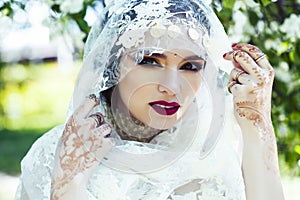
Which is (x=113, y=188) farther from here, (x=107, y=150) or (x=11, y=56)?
(x=11, y=56)

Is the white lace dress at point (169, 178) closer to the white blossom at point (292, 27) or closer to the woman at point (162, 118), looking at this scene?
the woman at point (162, 118)

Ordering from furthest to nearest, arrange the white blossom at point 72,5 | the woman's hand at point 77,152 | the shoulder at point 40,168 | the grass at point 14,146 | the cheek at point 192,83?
the grass at point 14,146
the white blossom at point 72,5
the shoulder at point 40,168
the cheek at point 192,83
the woman's hand at point 77,152

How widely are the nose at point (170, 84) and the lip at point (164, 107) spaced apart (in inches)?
1.1

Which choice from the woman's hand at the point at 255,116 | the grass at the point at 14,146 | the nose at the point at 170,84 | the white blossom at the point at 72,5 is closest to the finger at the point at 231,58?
the woman's hand at the point at 255,116

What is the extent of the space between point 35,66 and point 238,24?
8.66 metres

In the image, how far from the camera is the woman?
176 cm

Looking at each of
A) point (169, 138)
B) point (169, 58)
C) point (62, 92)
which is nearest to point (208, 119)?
point (169, 138)

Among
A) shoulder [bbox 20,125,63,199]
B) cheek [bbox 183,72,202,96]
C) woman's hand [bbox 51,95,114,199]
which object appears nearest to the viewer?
woman's hand [bbox 51,95,114,199]

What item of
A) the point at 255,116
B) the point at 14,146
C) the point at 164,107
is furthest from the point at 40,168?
the point at 14,146

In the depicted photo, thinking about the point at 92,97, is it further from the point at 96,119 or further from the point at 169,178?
the point at 169,178

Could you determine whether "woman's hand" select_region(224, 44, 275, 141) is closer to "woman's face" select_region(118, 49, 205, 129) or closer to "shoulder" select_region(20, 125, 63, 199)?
"woman's face" select_region(118, 49, 205, 129)

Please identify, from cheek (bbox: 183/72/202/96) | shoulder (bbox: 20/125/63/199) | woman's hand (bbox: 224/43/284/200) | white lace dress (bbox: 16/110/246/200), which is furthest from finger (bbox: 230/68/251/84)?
shoulder (bbox: 20/125/63/199)

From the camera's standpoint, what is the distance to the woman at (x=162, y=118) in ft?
5.77

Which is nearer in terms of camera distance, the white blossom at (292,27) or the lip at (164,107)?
the lip at (164,107)
